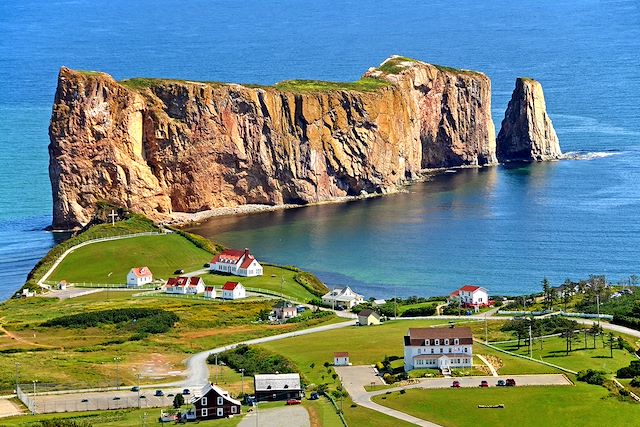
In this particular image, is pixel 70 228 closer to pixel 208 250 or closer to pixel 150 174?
pixel 150 174

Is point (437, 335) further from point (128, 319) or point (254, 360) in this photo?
point (128, 319)

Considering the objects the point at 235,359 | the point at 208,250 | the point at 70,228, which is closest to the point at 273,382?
the point at 235,359

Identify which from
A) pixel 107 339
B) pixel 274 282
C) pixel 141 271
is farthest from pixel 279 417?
pixel 141 271

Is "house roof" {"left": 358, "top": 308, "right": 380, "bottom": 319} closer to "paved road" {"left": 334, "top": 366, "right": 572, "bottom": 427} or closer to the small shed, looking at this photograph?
the small shed

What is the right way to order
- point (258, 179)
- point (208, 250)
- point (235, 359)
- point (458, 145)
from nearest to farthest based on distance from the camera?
point (235, 359) → point (208, 250) → point (258, 179) → point (458, 145)

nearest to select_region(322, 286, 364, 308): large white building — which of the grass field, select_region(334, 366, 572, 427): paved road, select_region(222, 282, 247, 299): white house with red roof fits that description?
the grass field

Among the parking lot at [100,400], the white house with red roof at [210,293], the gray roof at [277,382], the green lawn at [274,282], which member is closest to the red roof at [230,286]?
the white house with red roof at [210,293]
